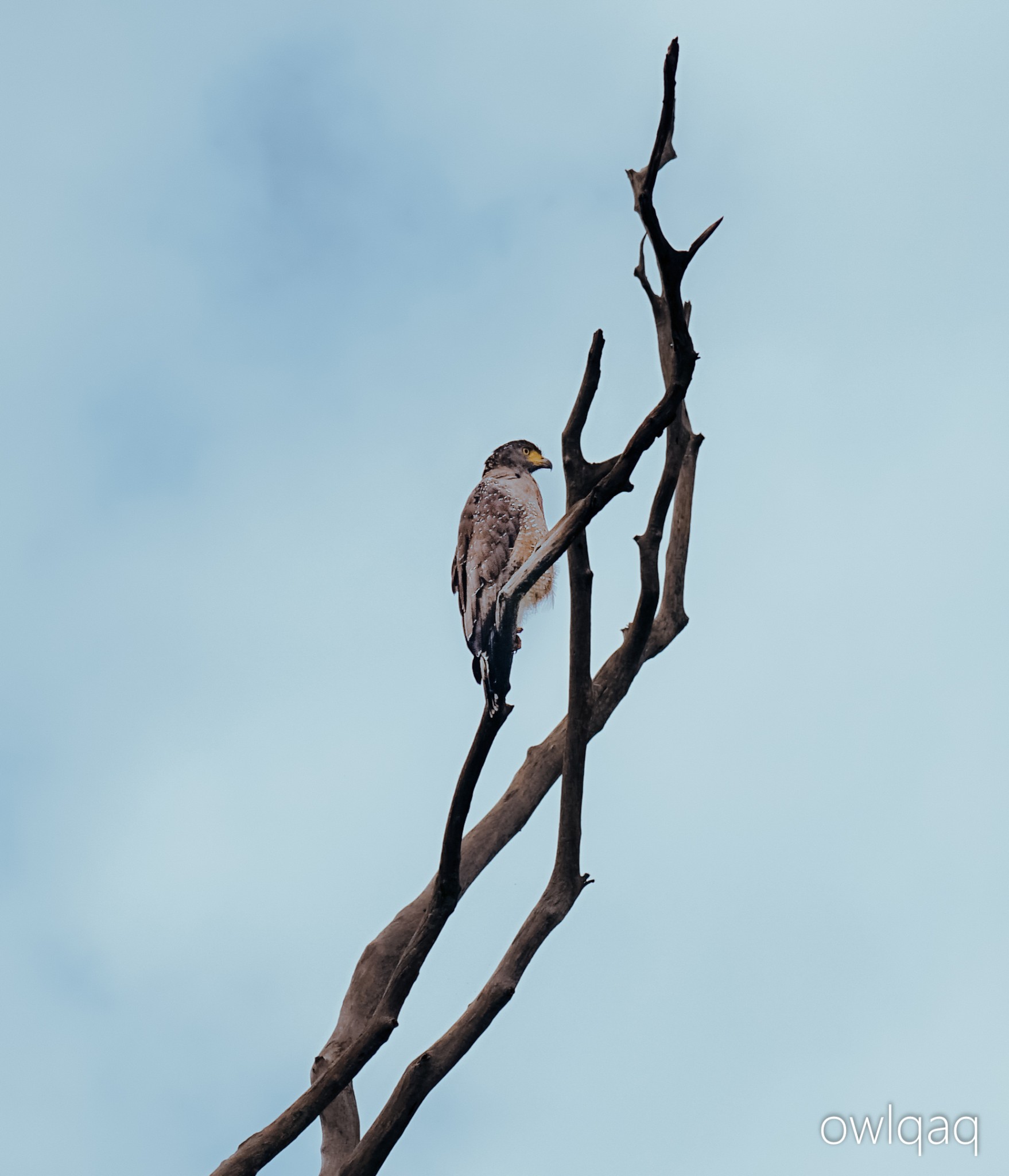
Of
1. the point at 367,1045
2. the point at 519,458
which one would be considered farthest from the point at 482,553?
the point at 367,1045

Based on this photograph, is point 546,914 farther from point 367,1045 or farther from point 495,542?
point 495,542

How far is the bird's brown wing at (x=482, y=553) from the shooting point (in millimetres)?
5348

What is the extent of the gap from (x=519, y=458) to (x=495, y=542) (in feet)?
1.92

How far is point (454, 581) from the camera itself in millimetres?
5699

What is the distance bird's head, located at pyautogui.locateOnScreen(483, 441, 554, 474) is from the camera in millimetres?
5824

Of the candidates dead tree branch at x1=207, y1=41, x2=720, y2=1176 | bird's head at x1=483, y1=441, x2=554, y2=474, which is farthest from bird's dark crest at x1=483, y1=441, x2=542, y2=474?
dead tree branch at x1=207, y1=41, x2=720, y2=1176

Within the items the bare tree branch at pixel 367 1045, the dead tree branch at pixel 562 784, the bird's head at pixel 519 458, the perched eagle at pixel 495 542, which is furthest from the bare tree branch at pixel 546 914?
the bird's head at pixel 519 458

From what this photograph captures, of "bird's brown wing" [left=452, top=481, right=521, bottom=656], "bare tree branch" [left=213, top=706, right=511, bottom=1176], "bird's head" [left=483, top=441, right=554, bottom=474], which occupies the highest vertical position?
"bird's head" [left=483, top=441, right=554, bottom=474]

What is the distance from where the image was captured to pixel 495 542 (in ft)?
18.0

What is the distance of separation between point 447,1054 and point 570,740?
1453 millimetres

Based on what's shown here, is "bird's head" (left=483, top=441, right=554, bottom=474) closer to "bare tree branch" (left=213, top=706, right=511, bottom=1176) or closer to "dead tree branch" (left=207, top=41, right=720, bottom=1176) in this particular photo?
"dead tree branch" (left=207, top=41, right=720, bottom=1176)

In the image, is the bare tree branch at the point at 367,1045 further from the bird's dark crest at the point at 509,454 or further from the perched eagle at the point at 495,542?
the bird's dark crest at the point at 509,454

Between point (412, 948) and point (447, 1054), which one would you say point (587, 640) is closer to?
point (412, 948)

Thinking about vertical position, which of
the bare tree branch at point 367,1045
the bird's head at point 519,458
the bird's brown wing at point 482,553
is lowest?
the bare tree branch at point 367,1045
